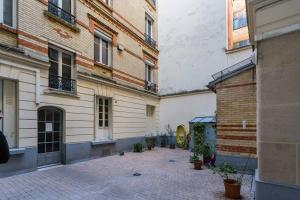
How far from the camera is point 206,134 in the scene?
10.5 metres

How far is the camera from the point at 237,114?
8172 millimetres

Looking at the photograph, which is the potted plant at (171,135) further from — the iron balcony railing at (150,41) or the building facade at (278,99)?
the building facade at (278,99)

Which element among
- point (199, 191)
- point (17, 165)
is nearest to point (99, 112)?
point (17, 165)

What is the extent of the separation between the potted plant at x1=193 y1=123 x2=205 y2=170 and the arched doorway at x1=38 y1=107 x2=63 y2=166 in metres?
5.00

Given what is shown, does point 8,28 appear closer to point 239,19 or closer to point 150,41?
point 150,41

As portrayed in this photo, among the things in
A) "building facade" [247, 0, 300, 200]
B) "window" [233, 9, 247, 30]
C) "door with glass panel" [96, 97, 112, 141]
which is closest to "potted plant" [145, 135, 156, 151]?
"door with glass panel" [96, 97, 112, 141]

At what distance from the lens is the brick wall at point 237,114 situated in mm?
7840

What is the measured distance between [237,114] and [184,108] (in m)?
8.60

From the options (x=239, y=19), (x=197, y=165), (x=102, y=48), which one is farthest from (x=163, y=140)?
(x=239, y=19)

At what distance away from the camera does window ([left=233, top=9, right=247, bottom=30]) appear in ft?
60.4

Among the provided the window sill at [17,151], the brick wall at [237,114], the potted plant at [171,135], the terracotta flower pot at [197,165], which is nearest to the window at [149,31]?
the potted plant at [171,135]

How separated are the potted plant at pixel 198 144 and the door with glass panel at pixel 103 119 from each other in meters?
4.24

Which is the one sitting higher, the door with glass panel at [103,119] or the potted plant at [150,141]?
the door with glass panel at [103,119]

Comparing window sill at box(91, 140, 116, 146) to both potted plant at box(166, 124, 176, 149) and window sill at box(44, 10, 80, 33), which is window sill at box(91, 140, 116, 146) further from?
potted plant at box(166, 124, 176, 149)
